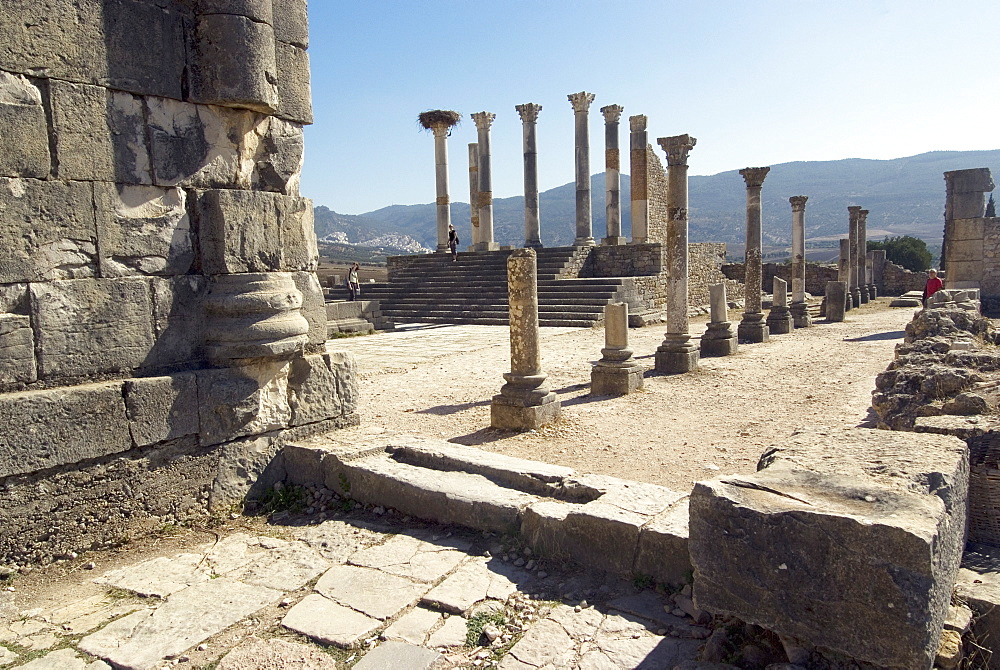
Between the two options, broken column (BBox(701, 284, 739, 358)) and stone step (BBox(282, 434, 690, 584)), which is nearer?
stone step (BBox(282, 434, 690, 584))

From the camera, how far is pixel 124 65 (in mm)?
3873

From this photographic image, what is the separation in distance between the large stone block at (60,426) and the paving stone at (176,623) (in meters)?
1.05

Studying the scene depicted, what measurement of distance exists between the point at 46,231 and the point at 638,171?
81.3 feet

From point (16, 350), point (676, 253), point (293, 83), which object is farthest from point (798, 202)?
point (16, 350)

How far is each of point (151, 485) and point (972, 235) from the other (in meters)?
19.3

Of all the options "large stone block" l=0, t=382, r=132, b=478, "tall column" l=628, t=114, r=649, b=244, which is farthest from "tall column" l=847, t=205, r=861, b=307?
"large stone block" l=0, t=382, r=132, b=478

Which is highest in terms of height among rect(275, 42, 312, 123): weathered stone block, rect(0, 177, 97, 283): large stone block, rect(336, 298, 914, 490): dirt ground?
rect(275, 42, 312, 123): weathered stone block

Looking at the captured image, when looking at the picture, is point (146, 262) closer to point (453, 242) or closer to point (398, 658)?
point (398, 658)

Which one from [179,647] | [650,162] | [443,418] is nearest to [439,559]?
[179,647]

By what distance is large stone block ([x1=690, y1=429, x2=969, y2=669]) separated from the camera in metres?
2.21

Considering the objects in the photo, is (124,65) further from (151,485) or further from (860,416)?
(860,416)

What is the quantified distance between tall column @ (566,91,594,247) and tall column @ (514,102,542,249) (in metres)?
1.59

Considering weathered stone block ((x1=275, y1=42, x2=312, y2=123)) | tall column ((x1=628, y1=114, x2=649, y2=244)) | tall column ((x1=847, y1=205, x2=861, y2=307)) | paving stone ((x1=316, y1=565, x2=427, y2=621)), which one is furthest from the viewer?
tall column ((x1=628, y1=114, x2=649, y2=244))

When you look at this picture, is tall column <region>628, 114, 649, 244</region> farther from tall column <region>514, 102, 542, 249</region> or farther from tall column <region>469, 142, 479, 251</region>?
tall column <region>469, 142, 479, 251</region>
